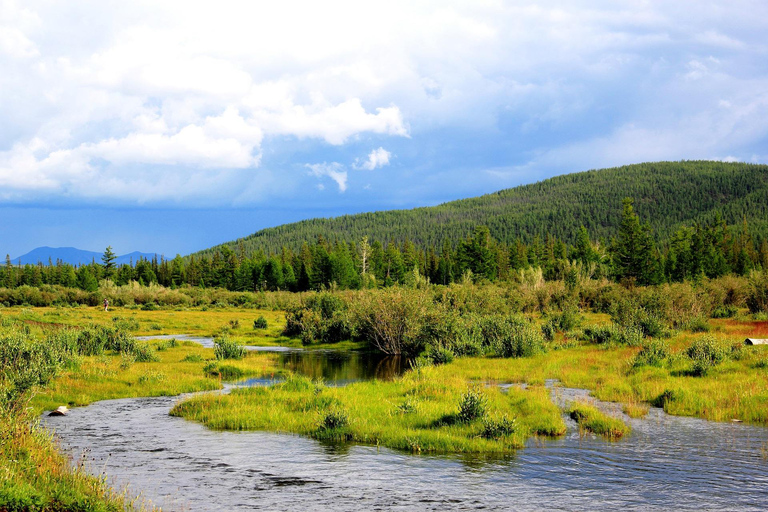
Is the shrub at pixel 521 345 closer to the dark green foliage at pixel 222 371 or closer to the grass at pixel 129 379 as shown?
the grass at pixel 129 379

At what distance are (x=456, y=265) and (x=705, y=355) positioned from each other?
112 meters

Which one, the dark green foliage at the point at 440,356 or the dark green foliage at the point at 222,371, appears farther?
the dark green foliage at the point at 440,356

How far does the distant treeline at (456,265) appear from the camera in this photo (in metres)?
92.1

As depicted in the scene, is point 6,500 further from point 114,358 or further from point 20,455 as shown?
point 114,358

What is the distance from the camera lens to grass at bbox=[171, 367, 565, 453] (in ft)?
52.0

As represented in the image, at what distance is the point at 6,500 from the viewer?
9141 millimetres

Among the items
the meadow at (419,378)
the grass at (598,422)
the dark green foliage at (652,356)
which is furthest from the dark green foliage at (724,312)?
the grass at (598,422)

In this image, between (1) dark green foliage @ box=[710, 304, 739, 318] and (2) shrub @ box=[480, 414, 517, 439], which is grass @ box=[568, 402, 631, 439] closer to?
(2) shrub @ box=[480, 414, 517, 439]

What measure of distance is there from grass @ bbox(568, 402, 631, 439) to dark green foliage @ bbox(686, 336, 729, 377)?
7028 mm

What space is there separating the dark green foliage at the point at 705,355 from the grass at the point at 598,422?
7.03 meters

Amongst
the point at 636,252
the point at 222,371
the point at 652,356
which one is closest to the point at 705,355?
the point at 652,356

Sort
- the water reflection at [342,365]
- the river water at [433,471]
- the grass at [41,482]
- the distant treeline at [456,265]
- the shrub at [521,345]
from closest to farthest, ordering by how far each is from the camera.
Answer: the grass at [41,482] → the river water at [433,471] → the water reflection at [342,365] → the shrub at [521,345] → the distant treeline at [456,265]

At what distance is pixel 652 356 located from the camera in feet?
84.2

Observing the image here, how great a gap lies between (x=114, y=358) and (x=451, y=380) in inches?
754
